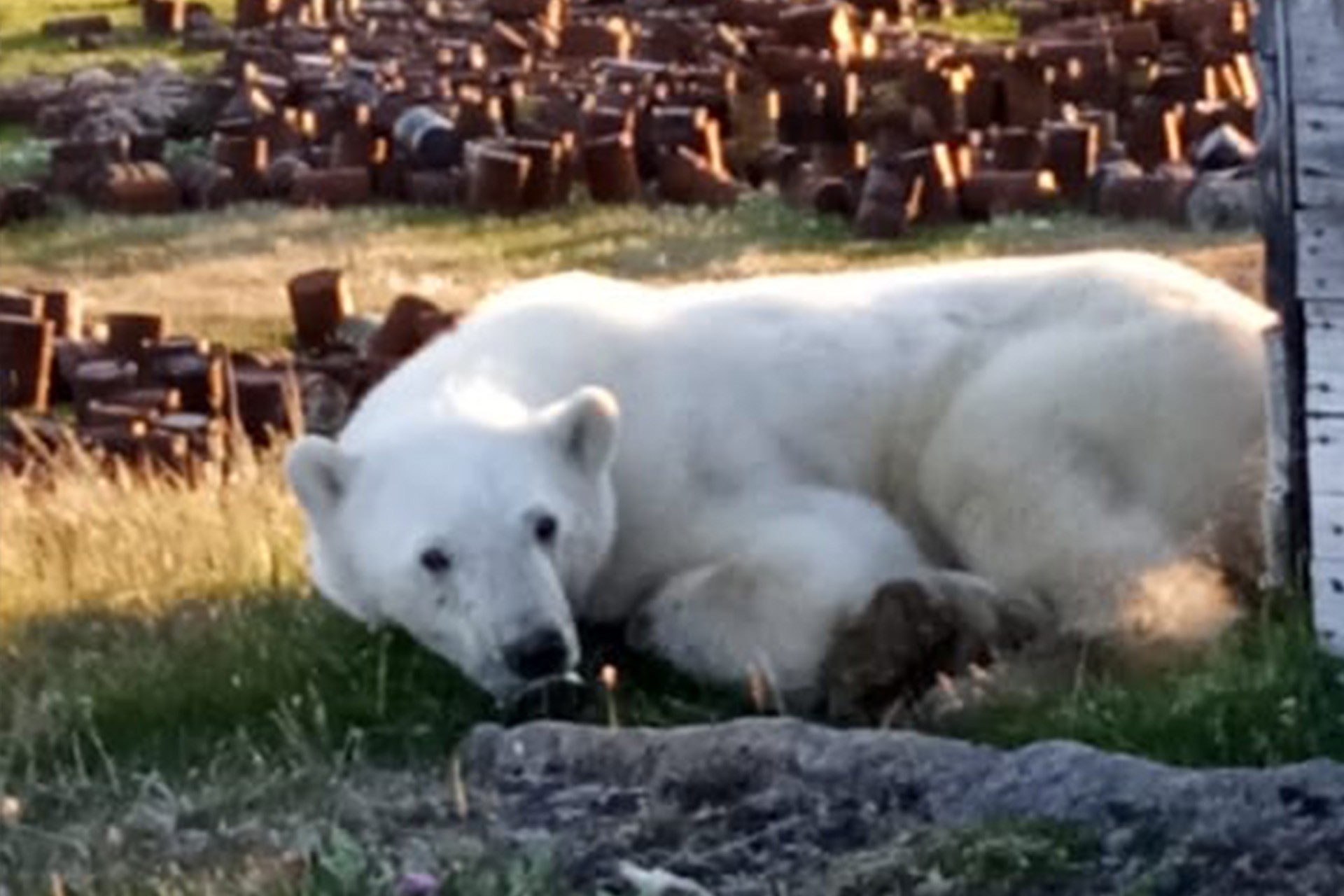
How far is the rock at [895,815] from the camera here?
591 cm

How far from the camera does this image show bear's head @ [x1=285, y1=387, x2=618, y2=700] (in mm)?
7695

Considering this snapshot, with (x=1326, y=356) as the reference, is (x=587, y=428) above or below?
below

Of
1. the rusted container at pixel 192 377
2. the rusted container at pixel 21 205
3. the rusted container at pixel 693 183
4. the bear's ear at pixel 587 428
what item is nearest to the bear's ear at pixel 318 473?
the bear's ear at pixel 587 428

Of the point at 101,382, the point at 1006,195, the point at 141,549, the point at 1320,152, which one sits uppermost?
the point at 1320,152

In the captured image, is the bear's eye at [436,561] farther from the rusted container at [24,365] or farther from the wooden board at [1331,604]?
the rusted container at [24,365]

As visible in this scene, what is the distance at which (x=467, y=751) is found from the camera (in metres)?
7.08

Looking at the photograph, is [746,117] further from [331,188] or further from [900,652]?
[900,652]

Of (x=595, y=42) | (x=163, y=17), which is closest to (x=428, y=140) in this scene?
(x=595, y=42)

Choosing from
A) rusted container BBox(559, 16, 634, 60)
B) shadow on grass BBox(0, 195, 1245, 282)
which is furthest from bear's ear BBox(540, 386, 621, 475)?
rusted container BBox(559, 16, 634, 60)

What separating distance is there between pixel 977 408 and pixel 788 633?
825 mm

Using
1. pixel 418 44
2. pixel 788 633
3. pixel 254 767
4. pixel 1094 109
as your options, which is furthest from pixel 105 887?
pixel 418 44

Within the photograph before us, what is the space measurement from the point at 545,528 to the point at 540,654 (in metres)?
0.42

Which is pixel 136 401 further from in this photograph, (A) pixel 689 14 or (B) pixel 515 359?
(A) pixel 689 14

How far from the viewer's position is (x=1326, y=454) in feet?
23.5
